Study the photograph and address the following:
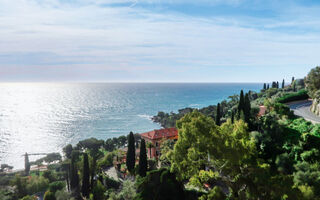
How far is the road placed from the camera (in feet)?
90.1

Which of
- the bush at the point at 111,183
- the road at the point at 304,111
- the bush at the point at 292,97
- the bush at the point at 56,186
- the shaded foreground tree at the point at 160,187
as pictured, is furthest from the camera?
the bush at the point at 56,186

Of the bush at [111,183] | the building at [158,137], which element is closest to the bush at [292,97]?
the building at [158,137]

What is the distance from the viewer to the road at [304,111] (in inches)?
1081

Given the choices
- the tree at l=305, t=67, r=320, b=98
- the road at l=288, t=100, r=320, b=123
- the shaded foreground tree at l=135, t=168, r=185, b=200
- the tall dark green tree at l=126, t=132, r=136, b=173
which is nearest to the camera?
the shaded foreground tree at l=135, t=168, r=185, b=200

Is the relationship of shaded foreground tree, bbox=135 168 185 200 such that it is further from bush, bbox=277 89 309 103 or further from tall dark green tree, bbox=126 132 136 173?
bush, bbox=277 89 309 103

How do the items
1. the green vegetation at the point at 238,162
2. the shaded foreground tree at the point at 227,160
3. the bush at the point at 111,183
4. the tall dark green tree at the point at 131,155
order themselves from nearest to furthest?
the shaded foreground tree at the point at 227,160, the green vegetation at the point at 238,162, the bush at the point at 111,183, the tall dark green tree at the point at 131,155

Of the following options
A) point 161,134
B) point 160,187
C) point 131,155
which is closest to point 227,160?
point 160,187

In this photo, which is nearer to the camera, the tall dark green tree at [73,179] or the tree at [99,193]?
the tree at [99,193]

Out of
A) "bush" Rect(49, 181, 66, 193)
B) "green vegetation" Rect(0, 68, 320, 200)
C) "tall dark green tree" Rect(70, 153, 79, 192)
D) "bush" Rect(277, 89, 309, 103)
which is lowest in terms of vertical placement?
"bush" Rect(49, 181, 66, 193)

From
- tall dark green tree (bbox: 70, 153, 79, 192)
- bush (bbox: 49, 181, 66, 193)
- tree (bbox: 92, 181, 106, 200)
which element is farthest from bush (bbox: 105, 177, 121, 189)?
bush (bbox: 49, 181, 66, 193)

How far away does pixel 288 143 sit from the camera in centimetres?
2050

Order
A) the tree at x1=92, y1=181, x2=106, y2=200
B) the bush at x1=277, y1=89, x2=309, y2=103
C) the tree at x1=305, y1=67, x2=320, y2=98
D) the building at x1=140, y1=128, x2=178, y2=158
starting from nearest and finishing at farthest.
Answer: the tree at x1=305, y1=67, x2=320, y2=98 → the tree at x1=92, y1=181, x2=106, y2=200 → the bush at x1=277, y1=89, x2=309, y2=103 → the building at x1=140, y1=128, x2=178, y2=158

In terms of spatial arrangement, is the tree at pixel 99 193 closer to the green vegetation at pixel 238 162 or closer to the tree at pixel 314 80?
the green vegetation at pixel 238 162

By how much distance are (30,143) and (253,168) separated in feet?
283
